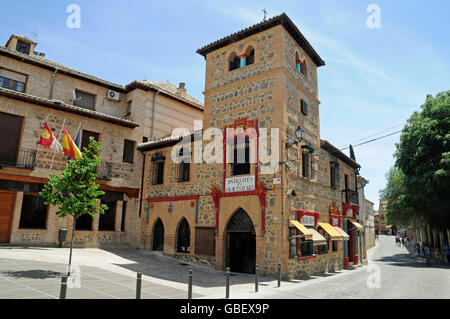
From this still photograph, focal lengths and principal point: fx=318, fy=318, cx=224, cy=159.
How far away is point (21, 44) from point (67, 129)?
6.14 m

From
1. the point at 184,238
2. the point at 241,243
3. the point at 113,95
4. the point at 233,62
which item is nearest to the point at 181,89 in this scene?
Result: the point at 113,95

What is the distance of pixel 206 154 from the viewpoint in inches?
624

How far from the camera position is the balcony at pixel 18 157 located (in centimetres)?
1556

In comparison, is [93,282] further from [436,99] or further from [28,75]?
[436,99]

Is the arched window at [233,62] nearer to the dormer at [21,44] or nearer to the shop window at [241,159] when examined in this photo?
the shop window at [241,159]

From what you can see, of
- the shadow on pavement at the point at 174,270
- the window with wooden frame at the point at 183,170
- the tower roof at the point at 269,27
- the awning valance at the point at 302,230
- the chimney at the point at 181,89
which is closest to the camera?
the shadow on pavement at the point at 174,270

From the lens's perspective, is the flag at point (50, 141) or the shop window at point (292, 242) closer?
the shop window at point (292, 242)

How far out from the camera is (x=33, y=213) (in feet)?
53.6

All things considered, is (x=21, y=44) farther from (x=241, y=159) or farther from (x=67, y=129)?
(x=241, y=159)

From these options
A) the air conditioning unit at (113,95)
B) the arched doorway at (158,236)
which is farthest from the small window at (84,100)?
the arched doorway at (158,236)

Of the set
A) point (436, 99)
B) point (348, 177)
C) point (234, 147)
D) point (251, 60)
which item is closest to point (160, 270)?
point (234, 147)

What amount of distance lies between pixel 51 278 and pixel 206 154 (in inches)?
336

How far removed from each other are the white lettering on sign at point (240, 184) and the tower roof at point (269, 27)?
7058 millimetres

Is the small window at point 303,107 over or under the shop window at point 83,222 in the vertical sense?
over
